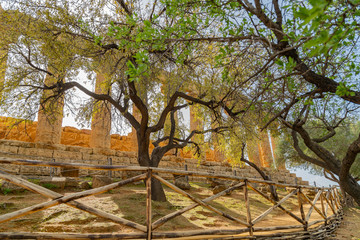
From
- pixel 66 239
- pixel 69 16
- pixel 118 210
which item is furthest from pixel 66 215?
pixel 69 16

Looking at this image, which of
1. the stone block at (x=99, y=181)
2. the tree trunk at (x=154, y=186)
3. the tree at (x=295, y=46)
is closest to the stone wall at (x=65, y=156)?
the stone block at (x=99, y=181)

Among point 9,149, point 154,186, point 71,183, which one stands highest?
point 9,149

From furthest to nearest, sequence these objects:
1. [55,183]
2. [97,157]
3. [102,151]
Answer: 1. [102,151]
2. [97,157]
3. [55,183]

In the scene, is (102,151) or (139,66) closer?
(139,66)

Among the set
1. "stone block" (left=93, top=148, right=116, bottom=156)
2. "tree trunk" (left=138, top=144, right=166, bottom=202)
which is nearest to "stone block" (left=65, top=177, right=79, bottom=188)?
"tree trunk" (left=138, top=144, right=166, bottom=202)

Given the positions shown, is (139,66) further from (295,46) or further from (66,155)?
(66,155)

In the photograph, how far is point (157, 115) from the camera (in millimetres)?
11758

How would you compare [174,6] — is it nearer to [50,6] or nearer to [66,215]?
[50,6]

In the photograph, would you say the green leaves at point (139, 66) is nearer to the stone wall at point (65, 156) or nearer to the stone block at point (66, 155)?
the stone wall at point (65, 156)

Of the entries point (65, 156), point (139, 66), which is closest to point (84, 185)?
point (65, 156)

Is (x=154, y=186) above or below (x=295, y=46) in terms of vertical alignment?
below

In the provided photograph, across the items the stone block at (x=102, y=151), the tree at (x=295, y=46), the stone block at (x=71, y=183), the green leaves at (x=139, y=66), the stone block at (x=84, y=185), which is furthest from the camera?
the stone block at (x=102, y=151)

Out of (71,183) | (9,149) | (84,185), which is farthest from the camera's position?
(9,149)

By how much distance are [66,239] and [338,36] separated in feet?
11.6
